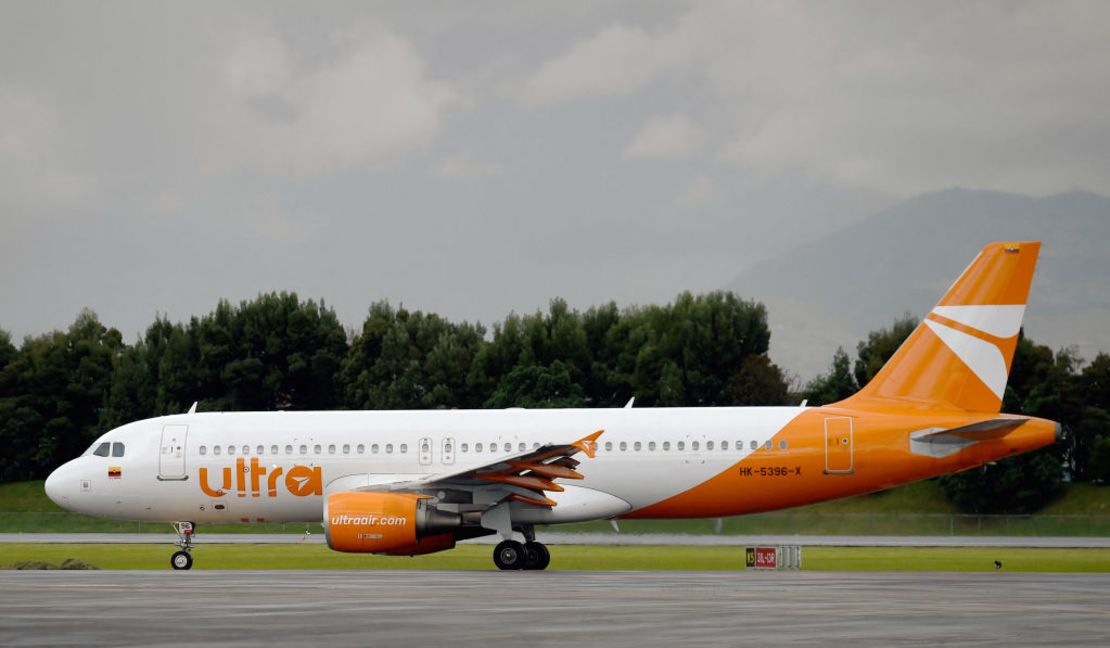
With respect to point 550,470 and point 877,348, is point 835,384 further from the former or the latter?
point 550,470

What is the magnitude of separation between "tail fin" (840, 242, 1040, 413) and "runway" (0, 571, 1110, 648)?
4.62 m

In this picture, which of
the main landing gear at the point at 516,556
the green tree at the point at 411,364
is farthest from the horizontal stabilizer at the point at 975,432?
the green tree at the point at 411,364

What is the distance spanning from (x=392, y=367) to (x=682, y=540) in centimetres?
4148

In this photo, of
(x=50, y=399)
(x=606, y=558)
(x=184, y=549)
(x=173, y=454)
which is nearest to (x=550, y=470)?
(x=606, y=558)

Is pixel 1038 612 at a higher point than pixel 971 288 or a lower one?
lower

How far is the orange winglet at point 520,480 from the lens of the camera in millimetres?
27109

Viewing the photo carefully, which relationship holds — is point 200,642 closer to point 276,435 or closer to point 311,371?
point 276,435

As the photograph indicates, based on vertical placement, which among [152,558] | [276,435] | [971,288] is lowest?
Result: [152,558]

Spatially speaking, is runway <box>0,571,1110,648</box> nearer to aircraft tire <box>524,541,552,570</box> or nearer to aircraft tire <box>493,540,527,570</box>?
aircraft tire <box>493,540,527,570</box>

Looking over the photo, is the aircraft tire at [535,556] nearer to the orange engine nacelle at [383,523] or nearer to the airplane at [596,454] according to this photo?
the airplane at [596,454]

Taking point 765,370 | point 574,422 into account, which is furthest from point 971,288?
point 765,370

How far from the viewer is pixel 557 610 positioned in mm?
17234

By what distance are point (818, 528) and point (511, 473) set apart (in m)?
24.2

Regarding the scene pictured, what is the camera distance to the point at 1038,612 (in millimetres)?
16953
